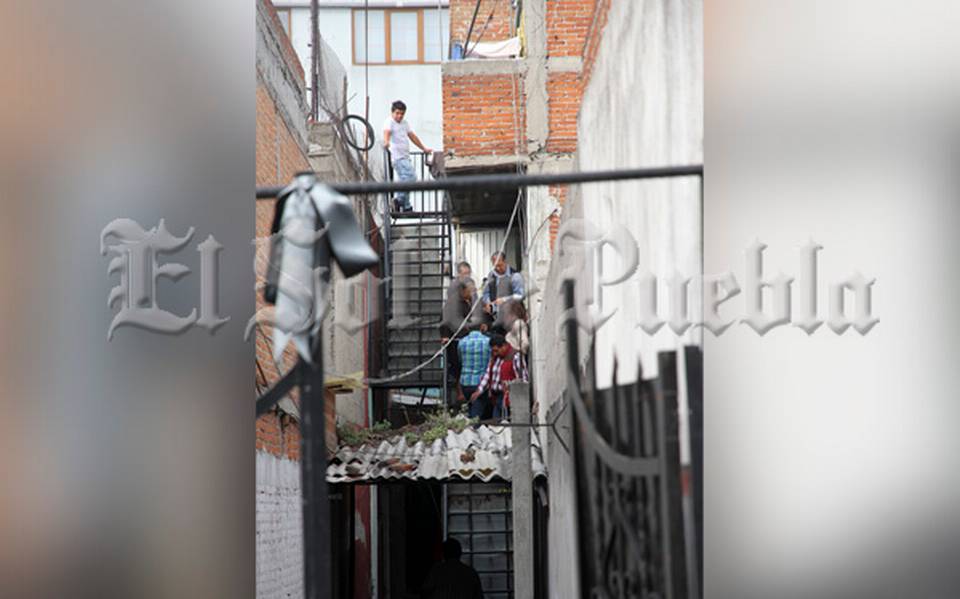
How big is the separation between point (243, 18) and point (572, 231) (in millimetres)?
626

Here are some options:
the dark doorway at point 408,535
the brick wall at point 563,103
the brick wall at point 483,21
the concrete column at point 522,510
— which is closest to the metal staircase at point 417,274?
the concrete column at point 522,510

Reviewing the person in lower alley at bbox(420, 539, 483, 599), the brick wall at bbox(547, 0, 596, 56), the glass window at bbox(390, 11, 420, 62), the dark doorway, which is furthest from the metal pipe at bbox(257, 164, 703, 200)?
the glass window at bbox(390, 11, 420, 62)

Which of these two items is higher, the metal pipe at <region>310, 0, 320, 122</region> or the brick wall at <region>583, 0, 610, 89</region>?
the brick wall at <region>583, 0, 610, 89</region>

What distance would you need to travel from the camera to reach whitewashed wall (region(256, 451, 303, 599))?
1355 millimetres

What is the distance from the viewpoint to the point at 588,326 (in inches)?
60.3

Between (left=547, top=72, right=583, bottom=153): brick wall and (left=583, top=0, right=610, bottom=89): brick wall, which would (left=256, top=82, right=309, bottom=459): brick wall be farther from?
(left=547, top=72, right=583, bottom=153): brick wall

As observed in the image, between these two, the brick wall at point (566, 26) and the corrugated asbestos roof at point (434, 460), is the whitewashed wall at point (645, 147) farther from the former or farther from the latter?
the brick wall at point (566, 26)

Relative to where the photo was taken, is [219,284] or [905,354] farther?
[219,284]

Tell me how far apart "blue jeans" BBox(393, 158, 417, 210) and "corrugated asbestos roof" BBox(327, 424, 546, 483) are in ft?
2.65

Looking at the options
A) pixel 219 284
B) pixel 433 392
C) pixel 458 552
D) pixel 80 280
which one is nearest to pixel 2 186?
pixel 80 280

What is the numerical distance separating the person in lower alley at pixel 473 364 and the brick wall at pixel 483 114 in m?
0.93

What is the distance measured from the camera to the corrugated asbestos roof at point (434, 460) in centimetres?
308

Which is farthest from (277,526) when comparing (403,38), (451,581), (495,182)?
(403,38)

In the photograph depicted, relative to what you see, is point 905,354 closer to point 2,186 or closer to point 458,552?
point 2,186
